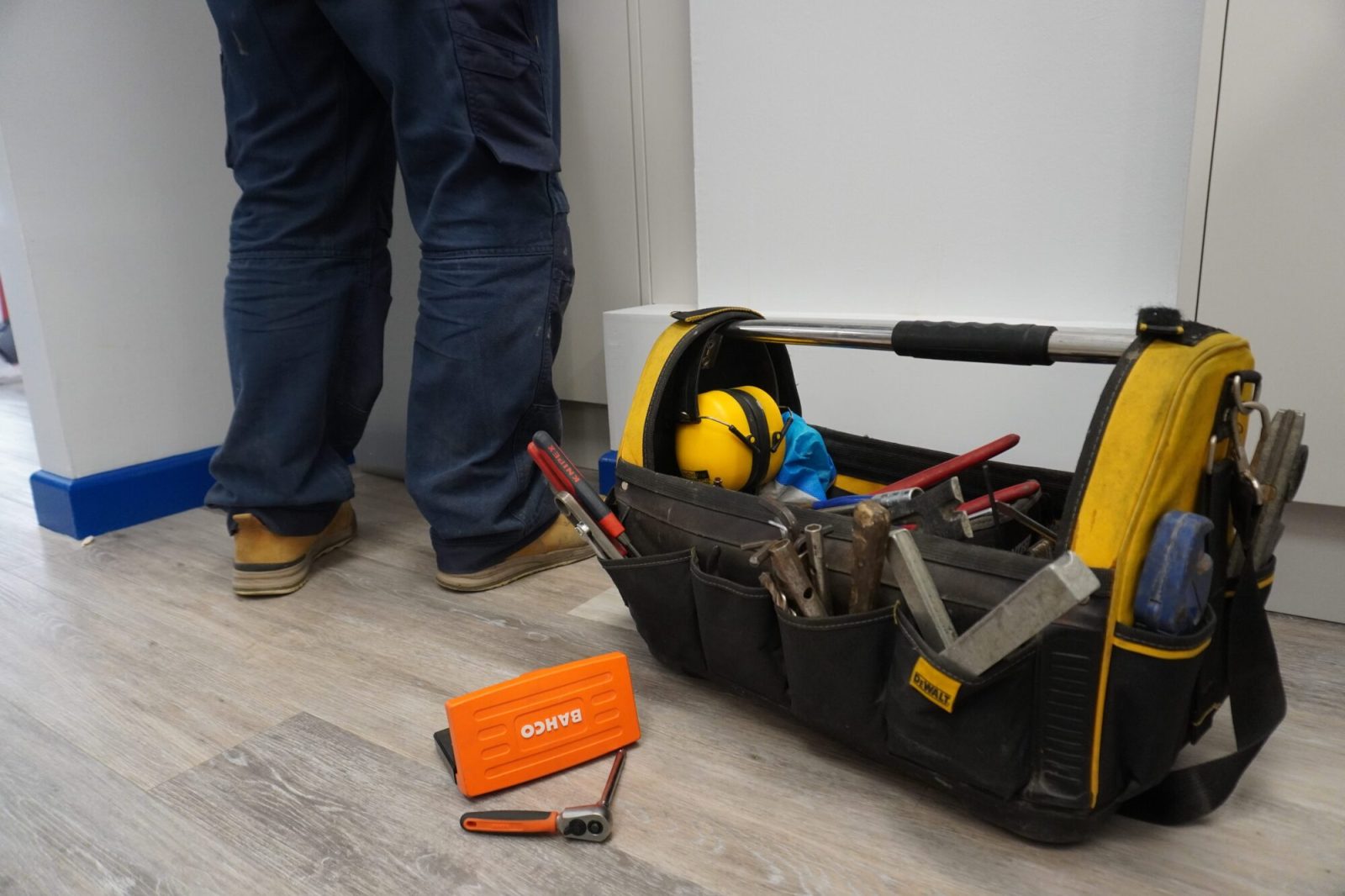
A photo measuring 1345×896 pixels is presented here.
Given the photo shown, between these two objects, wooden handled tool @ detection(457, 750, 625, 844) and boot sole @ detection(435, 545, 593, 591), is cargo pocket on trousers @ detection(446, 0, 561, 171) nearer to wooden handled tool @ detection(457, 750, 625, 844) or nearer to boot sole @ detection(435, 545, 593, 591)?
boot sole @ detection(435, 545, 593, 591)

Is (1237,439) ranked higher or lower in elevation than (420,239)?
lower

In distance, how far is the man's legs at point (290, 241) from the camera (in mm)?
985

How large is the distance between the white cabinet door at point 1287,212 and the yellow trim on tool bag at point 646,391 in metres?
0.52

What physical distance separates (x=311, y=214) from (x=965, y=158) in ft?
2.60

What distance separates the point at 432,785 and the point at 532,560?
1.42 feet

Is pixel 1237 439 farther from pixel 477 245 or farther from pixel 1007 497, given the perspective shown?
pixel 477 245

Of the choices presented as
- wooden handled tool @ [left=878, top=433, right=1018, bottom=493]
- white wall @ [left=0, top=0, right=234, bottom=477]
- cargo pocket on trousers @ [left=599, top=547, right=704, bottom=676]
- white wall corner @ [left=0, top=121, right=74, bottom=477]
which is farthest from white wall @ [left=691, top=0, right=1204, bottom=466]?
white wall corner @ [left=0, top=121, right=74, bottom=477]

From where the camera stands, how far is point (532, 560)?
42.8 inches

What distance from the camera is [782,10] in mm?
1107

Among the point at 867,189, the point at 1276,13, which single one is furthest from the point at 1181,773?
the point at 867,189

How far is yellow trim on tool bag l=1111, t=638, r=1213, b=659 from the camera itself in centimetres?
50

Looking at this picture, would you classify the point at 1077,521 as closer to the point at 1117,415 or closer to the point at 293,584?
the point at 1117,415

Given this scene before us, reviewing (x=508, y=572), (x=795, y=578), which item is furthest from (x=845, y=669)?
(x=508, y=572)

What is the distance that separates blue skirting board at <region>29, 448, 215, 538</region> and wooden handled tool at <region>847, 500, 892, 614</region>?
1.05m
